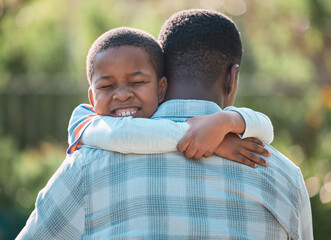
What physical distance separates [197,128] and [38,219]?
620 millimetres

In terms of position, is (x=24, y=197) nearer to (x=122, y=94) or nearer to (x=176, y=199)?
(x=122, y=94)

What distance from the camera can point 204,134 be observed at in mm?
1952

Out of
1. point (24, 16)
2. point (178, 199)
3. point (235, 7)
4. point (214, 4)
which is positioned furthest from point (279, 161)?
point (235, 7)

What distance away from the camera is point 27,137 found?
Answer: 9.89m

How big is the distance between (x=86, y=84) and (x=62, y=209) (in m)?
7.91

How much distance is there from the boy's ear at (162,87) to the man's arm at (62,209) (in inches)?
19.5

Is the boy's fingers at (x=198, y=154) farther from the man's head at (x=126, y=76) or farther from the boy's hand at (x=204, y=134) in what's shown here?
the man's head at (x=126, y=76)

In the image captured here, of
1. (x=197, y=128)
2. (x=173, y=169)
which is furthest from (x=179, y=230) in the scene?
(x=197, y=128)

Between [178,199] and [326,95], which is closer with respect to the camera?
[178,199]

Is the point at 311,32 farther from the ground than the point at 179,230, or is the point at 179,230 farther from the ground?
the point at 311,32

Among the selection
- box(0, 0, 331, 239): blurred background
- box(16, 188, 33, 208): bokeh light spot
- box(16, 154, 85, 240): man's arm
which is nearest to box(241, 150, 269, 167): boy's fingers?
box(16, 154, 85, 240): man's arm

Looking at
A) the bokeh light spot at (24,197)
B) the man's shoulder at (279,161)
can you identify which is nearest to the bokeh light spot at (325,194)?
the bokeh light spot at (24,197)

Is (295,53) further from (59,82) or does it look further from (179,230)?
(179,230)

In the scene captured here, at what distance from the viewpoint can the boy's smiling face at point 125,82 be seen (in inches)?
→ 87.2
